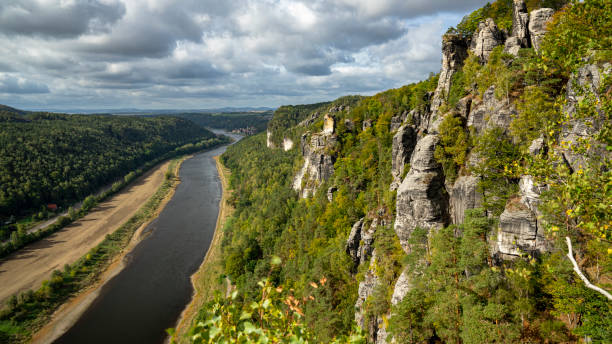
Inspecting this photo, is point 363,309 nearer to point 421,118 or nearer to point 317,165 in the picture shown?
point 421,118

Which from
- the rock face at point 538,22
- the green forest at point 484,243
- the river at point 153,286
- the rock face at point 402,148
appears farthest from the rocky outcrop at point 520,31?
the river at point 153,286

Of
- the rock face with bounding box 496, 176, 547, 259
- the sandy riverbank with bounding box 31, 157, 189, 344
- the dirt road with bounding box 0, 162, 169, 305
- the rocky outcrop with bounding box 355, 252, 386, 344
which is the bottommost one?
the sandy riverbank with bounding box 31, 157, 189, 344

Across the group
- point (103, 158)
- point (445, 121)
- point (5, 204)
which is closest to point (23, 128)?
point (103, 158)

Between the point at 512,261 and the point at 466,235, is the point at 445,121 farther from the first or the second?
the point at 512,261

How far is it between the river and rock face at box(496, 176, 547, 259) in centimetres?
4323

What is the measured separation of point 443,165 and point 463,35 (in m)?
21.7

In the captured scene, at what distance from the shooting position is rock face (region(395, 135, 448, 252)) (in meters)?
24.1

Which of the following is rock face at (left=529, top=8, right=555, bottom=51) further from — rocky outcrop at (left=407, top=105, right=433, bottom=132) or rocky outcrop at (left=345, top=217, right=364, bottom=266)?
rocky outcrop at (left=345, top=217, right=364, bottom=266)

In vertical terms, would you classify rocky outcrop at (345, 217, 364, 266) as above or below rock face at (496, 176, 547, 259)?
below

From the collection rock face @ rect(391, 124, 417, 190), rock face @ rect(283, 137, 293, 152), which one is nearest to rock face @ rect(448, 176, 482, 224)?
rock face @ rect(391, 124, 417, 190)

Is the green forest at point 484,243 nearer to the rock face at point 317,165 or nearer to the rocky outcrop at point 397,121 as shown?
the rocky outcrop at point 397,121

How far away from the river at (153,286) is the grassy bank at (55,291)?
4247 mm

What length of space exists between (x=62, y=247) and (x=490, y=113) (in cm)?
8344

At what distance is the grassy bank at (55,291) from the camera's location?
39812 mm
